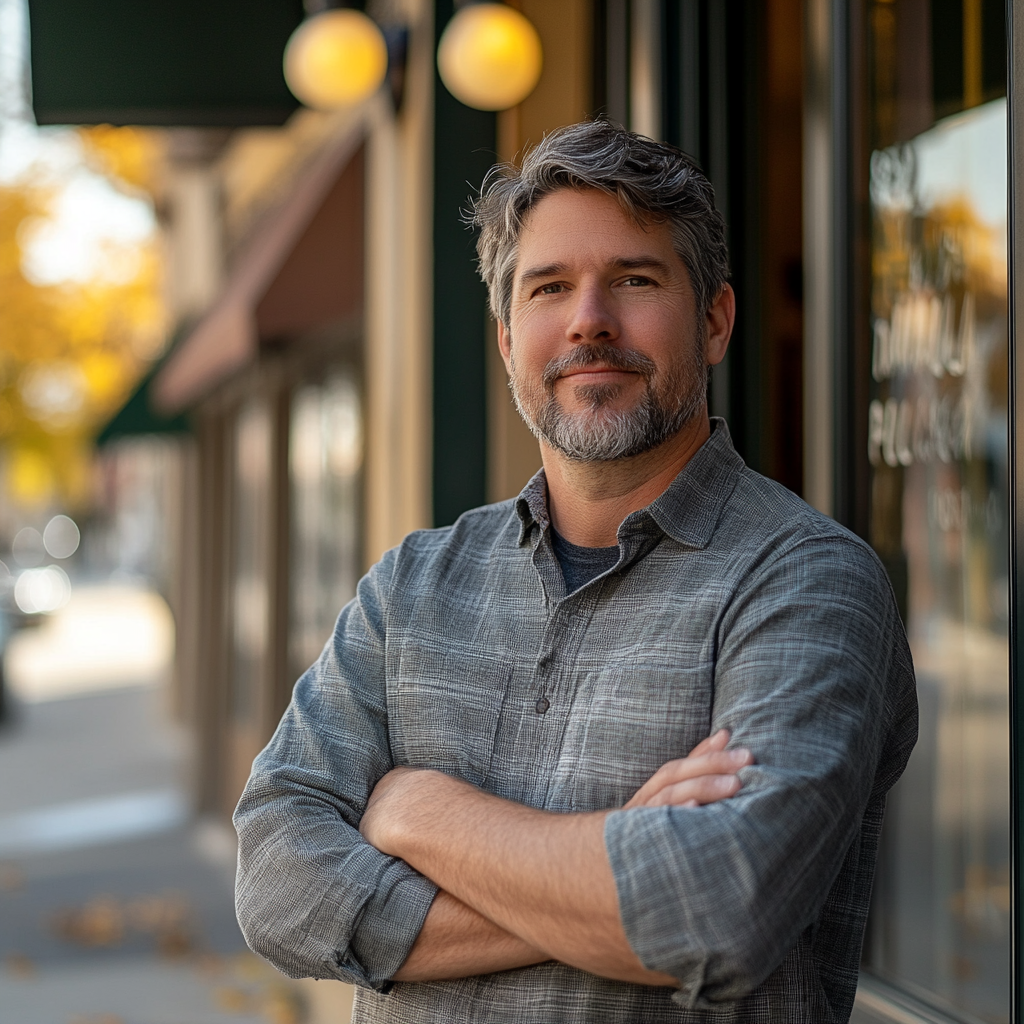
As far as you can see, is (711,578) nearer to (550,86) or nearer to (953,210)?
(953,210)

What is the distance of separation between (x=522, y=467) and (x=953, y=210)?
175 centimetres

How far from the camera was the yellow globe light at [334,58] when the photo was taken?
4270 millimetres

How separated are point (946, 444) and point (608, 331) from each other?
1.61m

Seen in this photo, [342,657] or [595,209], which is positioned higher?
[595,209]

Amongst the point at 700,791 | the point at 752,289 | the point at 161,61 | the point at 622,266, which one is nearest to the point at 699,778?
the point at 700,791

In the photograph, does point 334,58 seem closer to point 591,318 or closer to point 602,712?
point 591,318

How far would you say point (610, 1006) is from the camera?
1.73 m

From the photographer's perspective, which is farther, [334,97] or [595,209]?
[334,97]

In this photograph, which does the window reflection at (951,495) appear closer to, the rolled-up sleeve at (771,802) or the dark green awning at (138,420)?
the rolled-up sleeve at (771,802)

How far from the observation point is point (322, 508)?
25.9 ft

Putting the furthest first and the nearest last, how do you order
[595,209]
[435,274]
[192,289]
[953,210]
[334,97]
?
[192,289] < [435,274] < [334,97] < [953,210] < [595,209]


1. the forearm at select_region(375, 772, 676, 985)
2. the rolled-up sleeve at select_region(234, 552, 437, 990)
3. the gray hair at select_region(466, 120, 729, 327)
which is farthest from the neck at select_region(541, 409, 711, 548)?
the forearm at select_region(375, 772, 676, 985)

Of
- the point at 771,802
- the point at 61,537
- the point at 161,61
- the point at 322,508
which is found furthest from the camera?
the point at 61,537

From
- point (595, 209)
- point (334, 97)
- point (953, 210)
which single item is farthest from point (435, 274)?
point (595, 209)
